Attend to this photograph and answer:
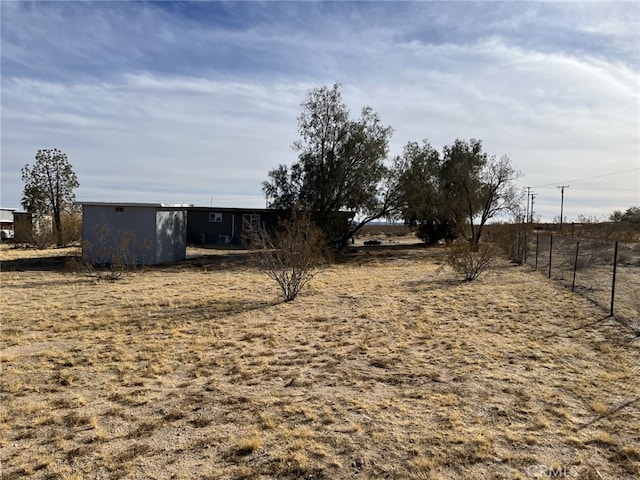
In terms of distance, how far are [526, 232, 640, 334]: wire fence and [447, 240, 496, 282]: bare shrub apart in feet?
6.15

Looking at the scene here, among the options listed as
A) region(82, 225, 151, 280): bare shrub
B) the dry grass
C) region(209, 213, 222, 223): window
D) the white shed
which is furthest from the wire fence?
region(209, 213, 222, 223): window

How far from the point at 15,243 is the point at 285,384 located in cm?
3067

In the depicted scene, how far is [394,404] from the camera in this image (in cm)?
449

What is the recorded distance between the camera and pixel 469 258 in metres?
14.8

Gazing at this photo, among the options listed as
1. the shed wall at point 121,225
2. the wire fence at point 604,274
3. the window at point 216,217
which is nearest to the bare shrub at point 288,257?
the wire fence at point 604,274

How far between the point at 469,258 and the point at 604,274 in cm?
414

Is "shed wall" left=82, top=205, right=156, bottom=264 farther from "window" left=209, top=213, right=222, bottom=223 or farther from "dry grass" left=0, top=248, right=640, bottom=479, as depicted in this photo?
"window" left=209, top=213, right=222, bottom=223

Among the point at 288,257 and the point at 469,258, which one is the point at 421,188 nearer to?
the point at 469,258

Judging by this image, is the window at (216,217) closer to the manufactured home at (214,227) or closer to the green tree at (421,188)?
the manufactured home at (214,227)

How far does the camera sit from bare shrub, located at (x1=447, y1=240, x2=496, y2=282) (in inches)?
575

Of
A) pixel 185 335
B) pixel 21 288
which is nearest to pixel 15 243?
pixel 21 288

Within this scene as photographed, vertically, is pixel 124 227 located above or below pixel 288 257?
above

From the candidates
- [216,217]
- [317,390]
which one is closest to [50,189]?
[216,217]

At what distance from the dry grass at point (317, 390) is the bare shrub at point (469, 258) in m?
4.43
